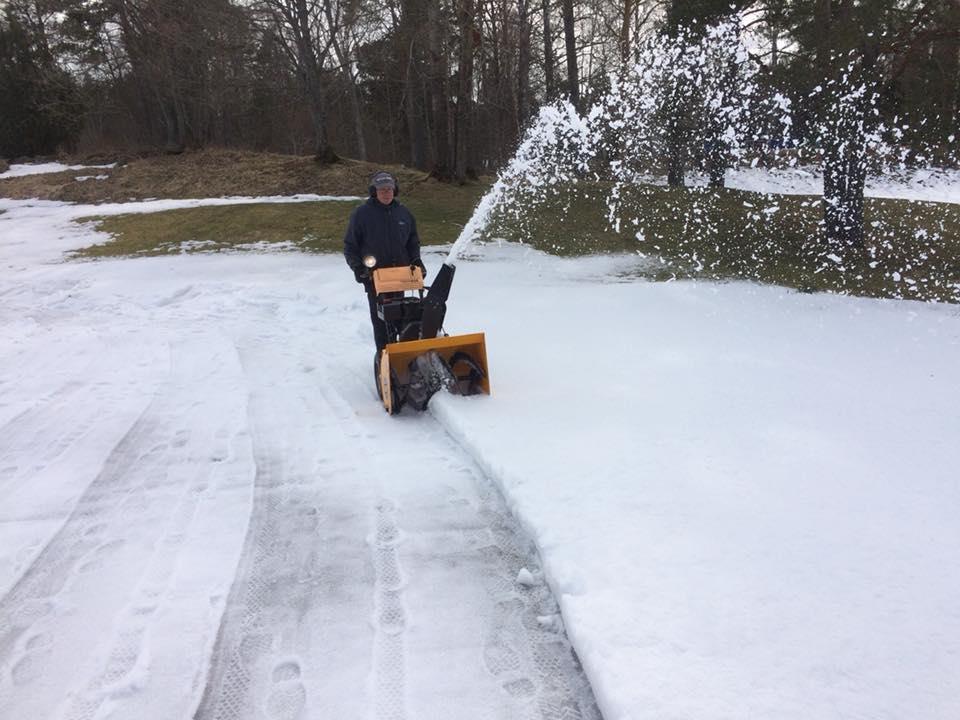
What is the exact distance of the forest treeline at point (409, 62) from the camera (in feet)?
32.9

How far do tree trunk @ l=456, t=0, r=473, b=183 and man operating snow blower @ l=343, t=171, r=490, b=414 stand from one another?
13.2 m

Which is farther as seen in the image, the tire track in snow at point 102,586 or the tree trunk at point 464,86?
the tree trunk at point 464,86

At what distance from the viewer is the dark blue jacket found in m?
5.59

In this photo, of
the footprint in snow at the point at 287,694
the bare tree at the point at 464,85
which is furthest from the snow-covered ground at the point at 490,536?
the bare tree at the point at 464,85

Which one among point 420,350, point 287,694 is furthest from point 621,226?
point 287,694

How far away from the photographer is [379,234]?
18.4ft

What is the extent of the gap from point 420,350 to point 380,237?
1.21 m

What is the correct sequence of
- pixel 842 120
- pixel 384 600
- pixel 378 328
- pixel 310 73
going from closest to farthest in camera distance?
pixel 384 600, pixel 378 328, pixel 842 120, pixel 310 73

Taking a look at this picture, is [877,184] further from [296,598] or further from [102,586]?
[102,586]

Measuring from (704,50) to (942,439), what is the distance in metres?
11.4

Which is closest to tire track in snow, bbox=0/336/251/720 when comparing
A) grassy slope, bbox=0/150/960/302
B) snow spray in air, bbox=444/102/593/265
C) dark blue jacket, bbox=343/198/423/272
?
dark blue jacket, bbox=343/198/423/272

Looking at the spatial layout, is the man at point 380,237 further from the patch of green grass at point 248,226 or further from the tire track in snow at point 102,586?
the patch of green grass at point 248,226

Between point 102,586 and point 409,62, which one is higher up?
point 409,62

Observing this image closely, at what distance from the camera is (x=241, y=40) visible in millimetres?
20734
